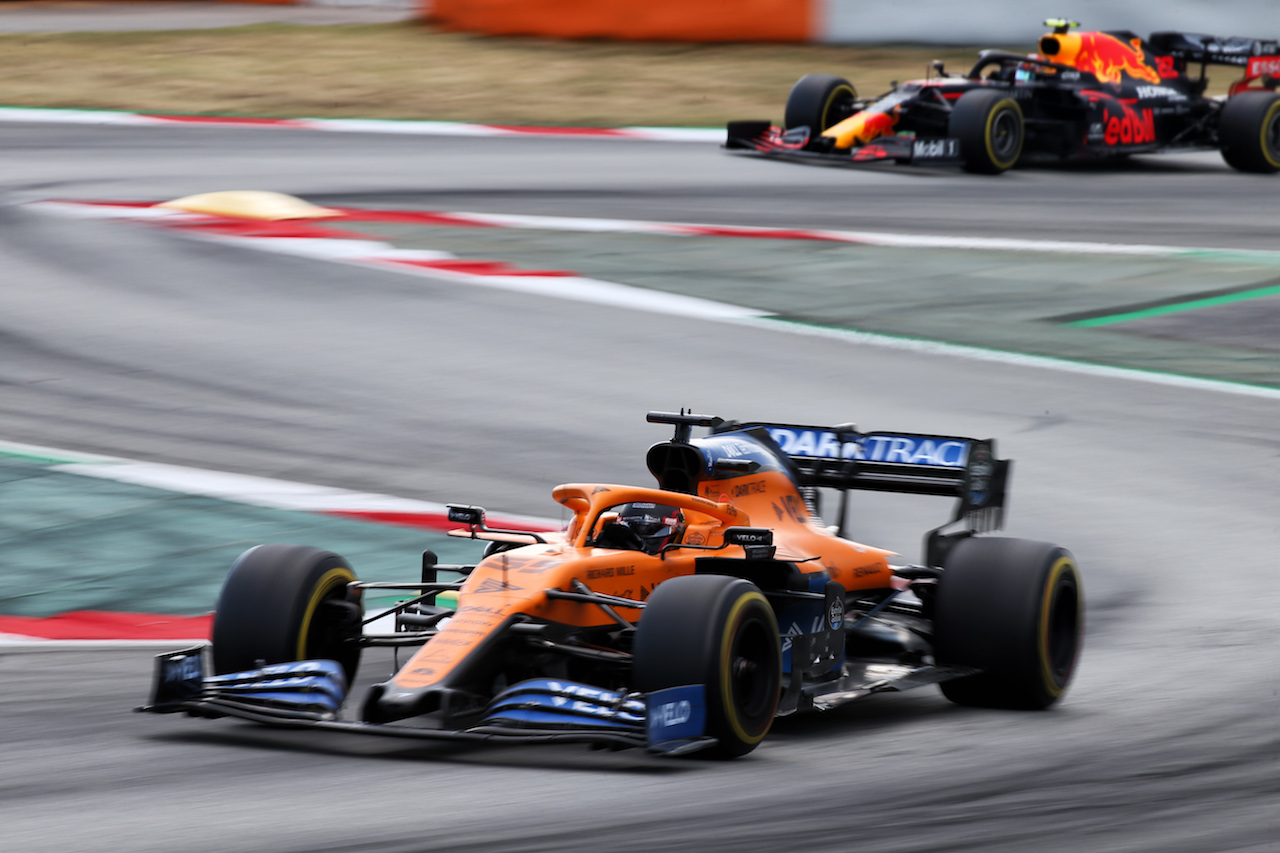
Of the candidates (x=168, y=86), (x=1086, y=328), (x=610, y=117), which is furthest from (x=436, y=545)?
(x=168, y=86)

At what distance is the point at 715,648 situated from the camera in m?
5.85

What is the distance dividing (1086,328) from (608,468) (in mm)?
5729

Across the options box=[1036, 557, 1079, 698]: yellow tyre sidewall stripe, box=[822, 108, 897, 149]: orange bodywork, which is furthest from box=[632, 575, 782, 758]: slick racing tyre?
box=[822, 108, 897, 149]: orange bodywork

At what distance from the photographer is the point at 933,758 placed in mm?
6297

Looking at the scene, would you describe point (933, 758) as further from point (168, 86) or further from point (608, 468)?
point (168, 86)

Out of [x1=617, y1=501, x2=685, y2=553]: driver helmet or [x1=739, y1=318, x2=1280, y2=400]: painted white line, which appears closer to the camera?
[x1=617, y1=501, x2=685, y2=553]: driver helmet

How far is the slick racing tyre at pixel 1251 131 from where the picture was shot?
23078 mm

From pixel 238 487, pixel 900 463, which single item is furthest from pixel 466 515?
pixel 238 487

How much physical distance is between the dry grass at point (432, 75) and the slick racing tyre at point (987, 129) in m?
5.84

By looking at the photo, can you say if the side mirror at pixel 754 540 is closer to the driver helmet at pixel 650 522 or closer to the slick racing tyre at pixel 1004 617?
the driver helmet at pixel 650 522

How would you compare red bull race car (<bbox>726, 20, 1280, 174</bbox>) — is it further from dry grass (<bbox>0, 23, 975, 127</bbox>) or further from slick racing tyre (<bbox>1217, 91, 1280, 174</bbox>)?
dry grass (<bbox>0, 23, 975, 127</bbox>)

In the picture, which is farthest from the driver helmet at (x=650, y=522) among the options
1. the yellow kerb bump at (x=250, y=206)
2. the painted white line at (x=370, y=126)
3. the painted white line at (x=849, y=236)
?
the painted white line at (x=370, y=126)

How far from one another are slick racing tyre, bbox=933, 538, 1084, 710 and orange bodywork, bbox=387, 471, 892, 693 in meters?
0.46

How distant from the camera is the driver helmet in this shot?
6672 millimetres
